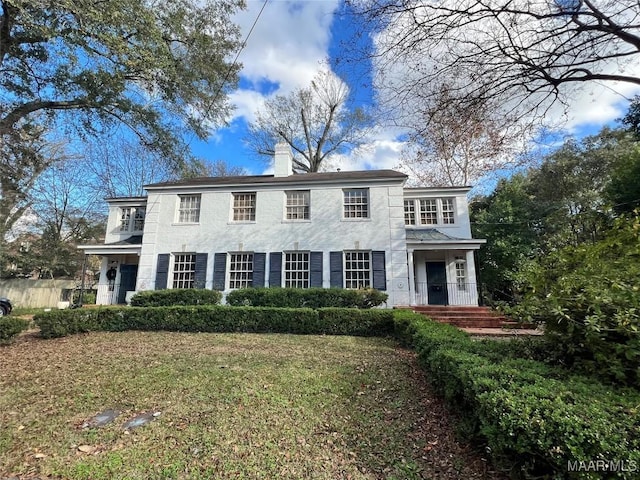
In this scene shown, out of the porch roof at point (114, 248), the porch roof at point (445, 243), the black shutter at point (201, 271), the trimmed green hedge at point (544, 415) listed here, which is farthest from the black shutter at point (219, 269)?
the trimmed green hedge at point (544, 415)

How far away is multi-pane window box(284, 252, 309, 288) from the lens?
→ 1344cm

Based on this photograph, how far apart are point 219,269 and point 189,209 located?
11.3 ft

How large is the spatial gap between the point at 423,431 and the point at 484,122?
205 inches

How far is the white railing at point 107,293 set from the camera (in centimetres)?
1490

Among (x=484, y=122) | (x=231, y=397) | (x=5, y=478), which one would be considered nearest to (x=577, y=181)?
(x=484, y=122)

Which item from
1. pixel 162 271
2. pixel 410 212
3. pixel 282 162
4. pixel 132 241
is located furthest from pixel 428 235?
pixel 132 241

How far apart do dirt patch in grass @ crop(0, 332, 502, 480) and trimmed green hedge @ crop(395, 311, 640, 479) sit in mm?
499

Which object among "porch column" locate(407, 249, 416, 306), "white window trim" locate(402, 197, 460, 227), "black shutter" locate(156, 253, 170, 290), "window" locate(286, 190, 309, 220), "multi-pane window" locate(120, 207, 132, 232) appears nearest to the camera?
"porch column" locate(407, 249, 416, 306)

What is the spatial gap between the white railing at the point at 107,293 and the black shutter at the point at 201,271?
468cm

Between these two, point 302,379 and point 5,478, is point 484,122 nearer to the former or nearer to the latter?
point 302,379

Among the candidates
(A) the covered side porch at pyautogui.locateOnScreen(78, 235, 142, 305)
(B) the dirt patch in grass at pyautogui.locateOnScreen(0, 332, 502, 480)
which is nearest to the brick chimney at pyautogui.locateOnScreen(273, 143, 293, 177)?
(A) the covered side porch at pyautogui.locateOnScreen(78, 235, 142, 305)

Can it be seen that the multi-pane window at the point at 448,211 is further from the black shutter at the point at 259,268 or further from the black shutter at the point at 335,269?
the black shutter at the point at 259,268

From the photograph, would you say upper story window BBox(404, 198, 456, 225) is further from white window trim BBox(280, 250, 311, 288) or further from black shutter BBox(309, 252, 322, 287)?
white window trim BBox(280, 250, 311, 288)

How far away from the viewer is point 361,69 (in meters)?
4.78
